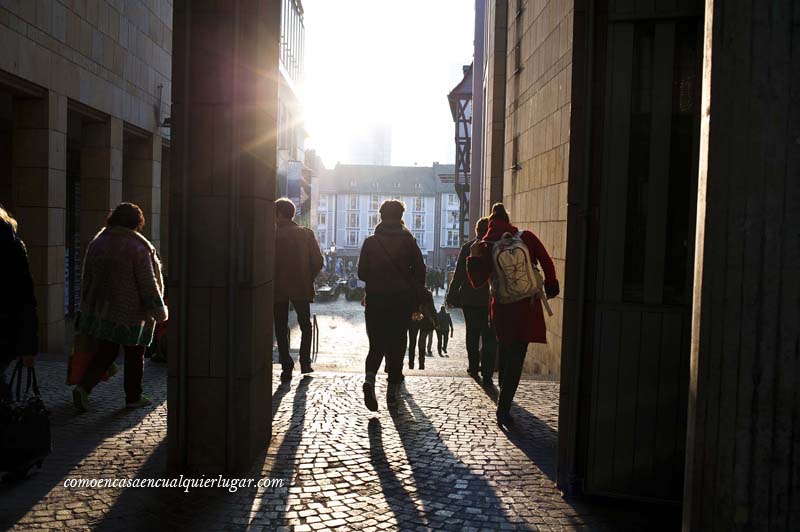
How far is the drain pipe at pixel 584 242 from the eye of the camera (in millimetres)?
3914

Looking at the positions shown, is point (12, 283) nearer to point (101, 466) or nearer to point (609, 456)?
point (101, 466)

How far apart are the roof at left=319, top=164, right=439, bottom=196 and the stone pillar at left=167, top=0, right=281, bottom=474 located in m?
88.9

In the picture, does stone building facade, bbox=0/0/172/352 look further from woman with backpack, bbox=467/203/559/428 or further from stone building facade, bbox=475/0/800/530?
stone building facade, bbox=475/0/800/530

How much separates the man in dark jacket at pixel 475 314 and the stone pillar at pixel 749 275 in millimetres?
4441

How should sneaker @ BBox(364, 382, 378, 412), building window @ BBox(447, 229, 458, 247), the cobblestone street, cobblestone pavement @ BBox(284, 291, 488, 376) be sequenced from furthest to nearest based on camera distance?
building window @ BBox(447, 229, 458, 247) → cobblestone pavement @ BBox(284, 291, 488, 376) → sneaker @ BBox(364, 382, 378, 412) → the cobblestone street

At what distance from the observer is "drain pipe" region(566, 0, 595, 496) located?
3914mm

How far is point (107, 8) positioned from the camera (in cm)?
1140

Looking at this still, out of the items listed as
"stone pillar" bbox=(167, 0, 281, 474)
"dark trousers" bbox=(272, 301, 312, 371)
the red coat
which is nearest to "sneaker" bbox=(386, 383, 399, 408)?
the red coat

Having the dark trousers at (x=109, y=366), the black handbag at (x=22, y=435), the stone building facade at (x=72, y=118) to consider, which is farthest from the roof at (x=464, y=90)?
the black handbag at (x=22, y=435)

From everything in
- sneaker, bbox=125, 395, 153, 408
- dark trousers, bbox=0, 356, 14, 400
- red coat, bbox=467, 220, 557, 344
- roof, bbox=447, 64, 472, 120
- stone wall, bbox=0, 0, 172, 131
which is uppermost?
roof, bbox=447, 64, 472, 120

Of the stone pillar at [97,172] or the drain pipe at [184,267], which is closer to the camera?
the drain pipe at [184,267]

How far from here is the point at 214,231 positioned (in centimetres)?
420

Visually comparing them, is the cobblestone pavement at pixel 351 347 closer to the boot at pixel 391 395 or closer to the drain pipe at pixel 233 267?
the boot at pixel 391 395

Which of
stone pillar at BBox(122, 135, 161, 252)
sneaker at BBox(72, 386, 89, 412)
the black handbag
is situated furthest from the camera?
stone pillar at BBox(122, 135, 161, 252)
